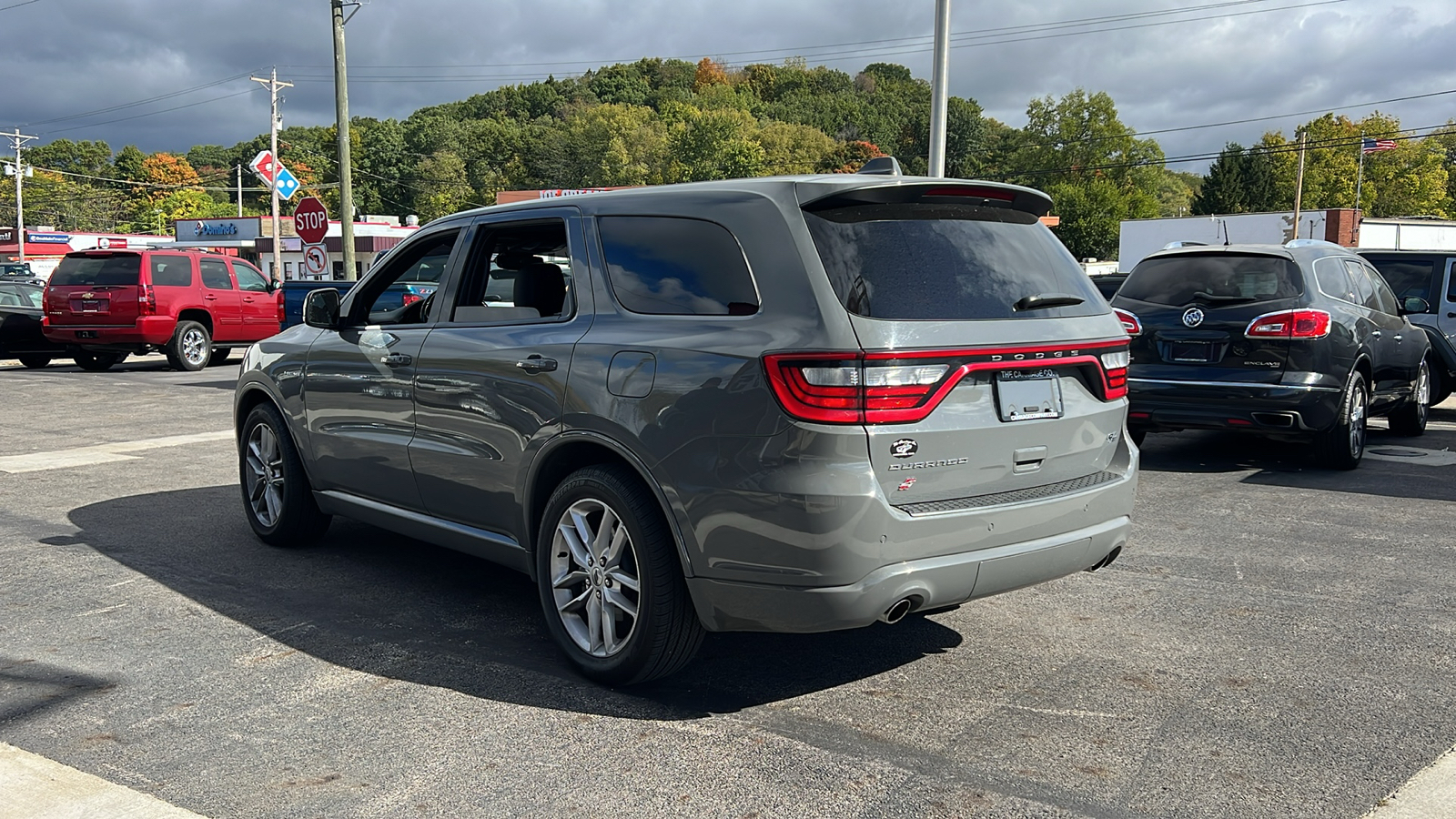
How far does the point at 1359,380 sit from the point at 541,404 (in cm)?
723

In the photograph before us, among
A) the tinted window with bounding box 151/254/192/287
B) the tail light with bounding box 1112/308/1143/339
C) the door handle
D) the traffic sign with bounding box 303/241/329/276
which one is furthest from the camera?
the traffic sign with bounding box 303/241/329/276

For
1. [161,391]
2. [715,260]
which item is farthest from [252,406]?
[161,391]

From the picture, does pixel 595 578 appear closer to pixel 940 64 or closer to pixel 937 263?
pixel 937 263

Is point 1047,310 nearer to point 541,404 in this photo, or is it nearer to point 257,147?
point 541,404

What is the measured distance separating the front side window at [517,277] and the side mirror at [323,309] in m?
0.97

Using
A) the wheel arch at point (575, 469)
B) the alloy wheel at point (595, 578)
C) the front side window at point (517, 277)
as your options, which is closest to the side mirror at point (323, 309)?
the front side window at point (517, 277)

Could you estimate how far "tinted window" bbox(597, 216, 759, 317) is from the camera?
13.4 feet

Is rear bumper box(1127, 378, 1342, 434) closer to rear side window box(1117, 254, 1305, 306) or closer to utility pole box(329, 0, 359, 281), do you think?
rear side window box(1117, 254, 1305, 306)

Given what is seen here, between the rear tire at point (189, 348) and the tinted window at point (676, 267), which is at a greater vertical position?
the tinted window at point (676, 267)

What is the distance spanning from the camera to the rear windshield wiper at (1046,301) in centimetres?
426

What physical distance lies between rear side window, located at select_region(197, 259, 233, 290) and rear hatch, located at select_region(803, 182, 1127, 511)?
17.9 m

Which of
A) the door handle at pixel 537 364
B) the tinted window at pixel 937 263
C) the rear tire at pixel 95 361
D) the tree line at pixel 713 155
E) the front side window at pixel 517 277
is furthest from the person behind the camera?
the tree line at pixel 713 155

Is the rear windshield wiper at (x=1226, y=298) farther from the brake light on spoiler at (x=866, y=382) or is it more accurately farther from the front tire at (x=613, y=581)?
the front tire at (x=613, y=581)

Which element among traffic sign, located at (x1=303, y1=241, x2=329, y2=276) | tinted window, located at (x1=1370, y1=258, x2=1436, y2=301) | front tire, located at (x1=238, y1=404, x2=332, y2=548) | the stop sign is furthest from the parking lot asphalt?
traffic sign, located at (x1=303, y1=241, x2=329, y2=276)
